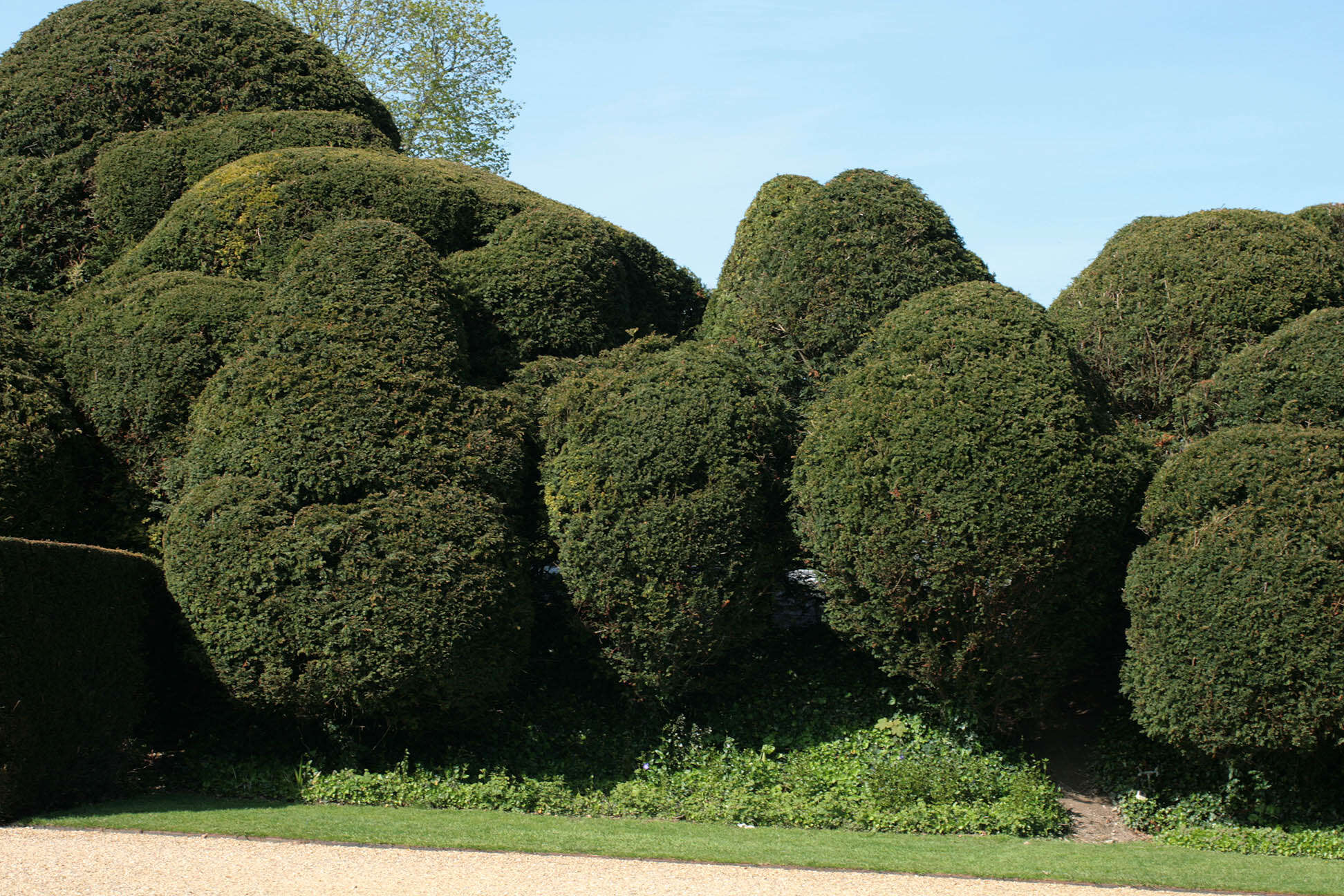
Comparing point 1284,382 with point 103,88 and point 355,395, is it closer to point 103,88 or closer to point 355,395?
point 355,395

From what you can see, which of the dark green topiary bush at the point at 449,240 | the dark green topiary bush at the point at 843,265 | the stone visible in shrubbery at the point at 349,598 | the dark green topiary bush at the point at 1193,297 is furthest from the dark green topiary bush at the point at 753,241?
the stone visible in shrubbery at the point at 349,598

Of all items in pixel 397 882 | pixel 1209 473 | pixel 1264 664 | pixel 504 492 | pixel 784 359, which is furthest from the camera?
pixel 784 359

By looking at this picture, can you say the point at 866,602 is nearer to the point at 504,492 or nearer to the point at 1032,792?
the point at 1032,792

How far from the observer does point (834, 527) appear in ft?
33.3

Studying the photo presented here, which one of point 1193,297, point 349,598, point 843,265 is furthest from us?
point 843,265

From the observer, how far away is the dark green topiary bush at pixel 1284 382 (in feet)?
33.4

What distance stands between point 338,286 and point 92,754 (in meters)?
4.48

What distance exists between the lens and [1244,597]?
9.12m

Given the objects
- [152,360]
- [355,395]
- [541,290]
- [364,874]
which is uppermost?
[541,290]

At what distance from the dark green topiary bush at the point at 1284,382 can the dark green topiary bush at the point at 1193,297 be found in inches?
19.0

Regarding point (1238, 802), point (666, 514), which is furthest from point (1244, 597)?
point (666, 514)

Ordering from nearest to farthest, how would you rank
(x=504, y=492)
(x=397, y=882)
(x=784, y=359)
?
(x=397, y=882)
(x=504, y=492)
(x=784, y=359)

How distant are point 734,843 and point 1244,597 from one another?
14.4ft

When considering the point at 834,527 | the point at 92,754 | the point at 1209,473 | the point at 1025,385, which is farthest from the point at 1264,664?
the point at 92,754
